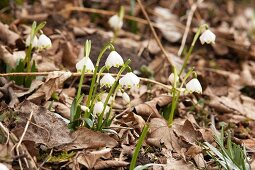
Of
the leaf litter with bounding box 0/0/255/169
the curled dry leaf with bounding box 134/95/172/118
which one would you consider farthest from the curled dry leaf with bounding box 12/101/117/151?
the curled dry leaf with bounding box 134/95/172/118

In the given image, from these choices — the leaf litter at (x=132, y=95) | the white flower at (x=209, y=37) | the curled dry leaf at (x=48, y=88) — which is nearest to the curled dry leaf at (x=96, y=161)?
the leaf litter at (x=132, y=95)

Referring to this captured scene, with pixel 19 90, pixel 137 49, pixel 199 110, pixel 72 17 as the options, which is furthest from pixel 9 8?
pixel 199 110

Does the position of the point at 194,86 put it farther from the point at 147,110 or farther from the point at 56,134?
the point at 56,134

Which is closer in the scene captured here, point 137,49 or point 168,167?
point 168,167

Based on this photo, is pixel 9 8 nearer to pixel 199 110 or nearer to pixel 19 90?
pixel 19 90

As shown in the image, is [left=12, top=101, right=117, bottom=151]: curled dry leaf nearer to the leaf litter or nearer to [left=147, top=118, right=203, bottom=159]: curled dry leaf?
the leaf litter

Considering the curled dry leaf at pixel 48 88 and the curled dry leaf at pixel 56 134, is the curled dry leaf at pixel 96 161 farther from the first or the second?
the curled dry leaf at pixel 48 88

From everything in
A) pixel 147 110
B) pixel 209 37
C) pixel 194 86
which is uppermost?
pixel 209 37

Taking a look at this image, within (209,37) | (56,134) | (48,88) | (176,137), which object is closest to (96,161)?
(56,134)
